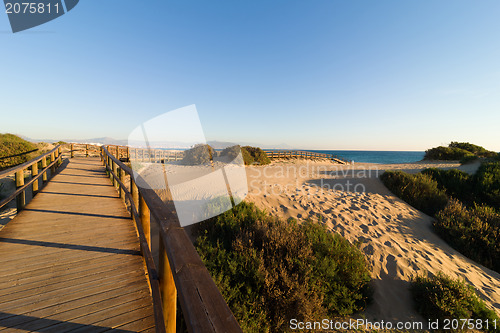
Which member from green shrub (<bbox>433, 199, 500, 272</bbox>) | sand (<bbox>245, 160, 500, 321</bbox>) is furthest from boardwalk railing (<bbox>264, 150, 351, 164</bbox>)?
green shrub (<bbox>433, 199, 500, 272</bbox>)

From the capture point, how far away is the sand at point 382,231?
154 inches

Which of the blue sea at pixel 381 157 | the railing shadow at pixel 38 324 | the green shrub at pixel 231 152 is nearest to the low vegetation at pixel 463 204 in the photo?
the railing shadow at pixel 38 324

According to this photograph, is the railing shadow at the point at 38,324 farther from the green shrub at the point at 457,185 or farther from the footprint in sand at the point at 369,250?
the green shrub at the point at 457,185

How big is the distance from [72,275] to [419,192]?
11284 millimetres

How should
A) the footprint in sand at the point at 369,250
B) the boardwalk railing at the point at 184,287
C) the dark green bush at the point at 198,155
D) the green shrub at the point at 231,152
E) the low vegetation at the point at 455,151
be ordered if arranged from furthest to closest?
the low vegetation at the point at 455,151
the green shrub at the point at 231,152
the dark green bush at the point at 198,155
the footprint in sand at the point at 369,250
the boardwalk railing at the point at 184,287

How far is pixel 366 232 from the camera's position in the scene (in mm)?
5762

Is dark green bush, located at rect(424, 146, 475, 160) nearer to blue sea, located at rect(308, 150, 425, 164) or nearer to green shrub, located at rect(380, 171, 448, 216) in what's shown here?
green shrub, located at rect(380, 171, 448, 216)

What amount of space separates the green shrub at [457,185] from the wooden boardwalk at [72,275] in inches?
475

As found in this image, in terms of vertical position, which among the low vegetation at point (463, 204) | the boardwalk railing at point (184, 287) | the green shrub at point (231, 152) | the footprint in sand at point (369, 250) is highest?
the green shrub at point (231, 152)

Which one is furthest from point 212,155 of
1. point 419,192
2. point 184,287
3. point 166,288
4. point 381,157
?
point 381,157

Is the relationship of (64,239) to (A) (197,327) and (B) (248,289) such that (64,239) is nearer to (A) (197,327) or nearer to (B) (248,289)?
(B) (248,289)

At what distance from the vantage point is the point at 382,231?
590 cm

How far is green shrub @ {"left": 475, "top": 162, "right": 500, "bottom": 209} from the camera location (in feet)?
25.0

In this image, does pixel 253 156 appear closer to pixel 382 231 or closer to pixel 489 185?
pixel 382 231
